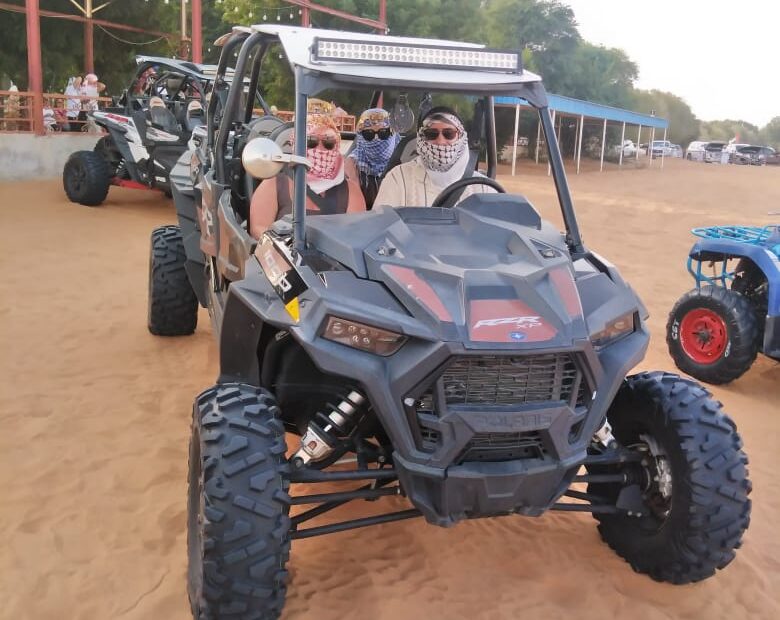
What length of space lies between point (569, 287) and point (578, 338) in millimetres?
225

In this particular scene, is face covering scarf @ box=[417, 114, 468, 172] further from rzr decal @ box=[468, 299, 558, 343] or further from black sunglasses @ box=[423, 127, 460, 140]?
rzr decal @ box=[468, 299, 558, 343]

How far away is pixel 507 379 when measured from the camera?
2.53m

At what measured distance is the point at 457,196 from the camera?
3500mm

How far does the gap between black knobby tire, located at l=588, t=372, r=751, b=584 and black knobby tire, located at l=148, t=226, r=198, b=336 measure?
12.0 feet

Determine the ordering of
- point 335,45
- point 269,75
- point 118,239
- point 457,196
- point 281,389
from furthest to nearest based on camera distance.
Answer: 1. point 269,75
2. point 118,239
3. point 457,196
4. point 281,389
5. point 335,45

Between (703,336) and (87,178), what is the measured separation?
9767 mm

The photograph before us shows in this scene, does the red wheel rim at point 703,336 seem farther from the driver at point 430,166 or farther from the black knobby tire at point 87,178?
the black knobby tire at point 87,178

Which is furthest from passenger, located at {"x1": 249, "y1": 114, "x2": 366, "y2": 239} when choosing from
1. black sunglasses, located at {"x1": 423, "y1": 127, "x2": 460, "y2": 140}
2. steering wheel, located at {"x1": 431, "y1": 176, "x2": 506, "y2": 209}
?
steering wheel, located at {"x1": 431, "y1": 176, "x2": 506, "y2": 209}

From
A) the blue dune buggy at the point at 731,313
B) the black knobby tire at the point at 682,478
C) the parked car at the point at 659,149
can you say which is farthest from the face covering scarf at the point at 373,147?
the parked car at the point at 659,149

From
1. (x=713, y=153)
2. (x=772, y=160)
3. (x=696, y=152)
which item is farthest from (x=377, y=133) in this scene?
(x=772, y=160)

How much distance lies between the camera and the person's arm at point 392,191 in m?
3.94

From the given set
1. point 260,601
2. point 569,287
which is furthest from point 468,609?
point 569,287

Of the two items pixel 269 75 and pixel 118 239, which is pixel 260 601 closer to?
pixel 118 239

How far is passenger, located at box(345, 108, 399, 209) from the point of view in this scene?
16.6ft
